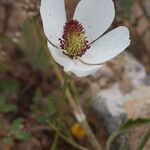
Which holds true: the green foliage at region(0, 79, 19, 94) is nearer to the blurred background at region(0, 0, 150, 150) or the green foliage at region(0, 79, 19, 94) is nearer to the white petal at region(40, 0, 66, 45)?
the blurred background at region(0, 0, 150, 150)

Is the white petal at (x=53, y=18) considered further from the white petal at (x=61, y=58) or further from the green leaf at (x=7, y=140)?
the green leaf at (x=7, y=140)

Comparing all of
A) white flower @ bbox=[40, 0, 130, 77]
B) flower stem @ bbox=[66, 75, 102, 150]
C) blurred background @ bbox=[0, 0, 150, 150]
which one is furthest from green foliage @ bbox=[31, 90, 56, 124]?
white flower @ bbox=[40, 0, 130, 77]

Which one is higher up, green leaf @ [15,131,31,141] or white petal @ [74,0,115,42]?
white petal @ [74,0,115,42]

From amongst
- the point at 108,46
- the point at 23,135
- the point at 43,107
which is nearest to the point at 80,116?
the point at 23,135

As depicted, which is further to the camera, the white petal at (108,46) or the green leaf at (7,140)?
the green leaf at (7,140)

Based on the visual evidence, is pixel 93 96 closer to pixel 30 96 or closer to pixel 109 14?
pixel 30 96

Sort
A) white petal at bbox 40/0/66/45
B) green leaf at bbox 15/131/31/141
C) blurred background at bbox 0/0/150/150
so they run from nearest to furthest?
white petal at bbox 40/0/66/45
green leaf at bbox 15/131/31/141
blurred background at bbox 0/0/150/150

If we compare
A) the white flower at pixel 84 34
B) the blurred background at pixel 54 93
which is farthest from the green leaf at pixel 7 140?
the white flower at pixel 84 34
